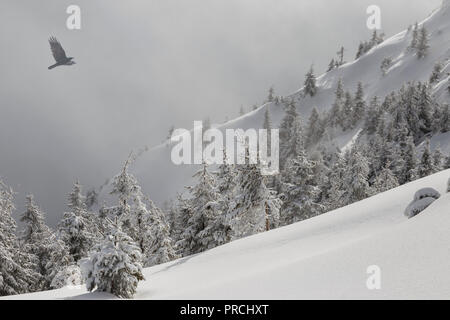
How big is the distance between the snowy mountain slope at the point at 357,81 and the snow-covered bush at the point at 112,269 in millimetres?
114341

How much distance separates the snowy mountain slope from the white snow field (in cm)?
10926

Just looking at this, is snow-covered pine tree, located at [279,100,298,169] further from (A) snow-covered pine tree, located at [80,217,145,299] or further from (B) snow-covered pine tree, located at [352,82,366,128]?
(A) snow-covered pine tree, located at [80,217,145,299]

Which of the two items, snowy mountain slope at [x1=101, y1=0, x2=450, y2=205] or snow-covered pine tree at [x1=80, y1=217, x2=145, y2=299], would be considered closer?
snow-covered pine tree at [x1=80, y1=217, x2=145, y2=299]

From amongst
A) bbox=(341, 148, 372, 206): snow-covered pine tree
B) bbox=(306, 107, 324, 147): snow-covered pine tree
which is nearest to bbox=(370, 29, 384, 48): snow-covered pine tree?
bbox=(306, 107, 324, 147): snow-covered pine tree

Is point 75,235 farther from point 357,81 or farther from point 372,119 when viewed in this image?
point 357,81

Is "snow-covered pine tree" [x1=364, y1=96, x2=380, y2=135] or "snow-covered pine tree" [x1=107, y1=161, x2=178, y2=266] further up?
"snow-covered pine tree" [x1=364, y1=96, x2=380, y2=135]

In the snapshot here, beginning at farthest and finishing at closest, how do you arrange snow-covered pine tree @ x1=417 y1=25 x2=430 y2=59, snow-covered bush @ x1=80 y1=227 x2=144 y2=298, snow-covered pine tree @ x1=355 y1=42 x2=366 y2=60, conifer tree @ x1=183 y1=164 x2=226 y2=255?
snow-covered pine tree @ x1=355 y1=42 x2=366 y2=60 → snow-covered pine tree @ x1=417 y1=25 x2=430 y2=59 → conifer tree @ x1=183 y1=164 x2=226 y2=255 → snow-covered bush @ x1=80 y1=227 x2=144 y2=298

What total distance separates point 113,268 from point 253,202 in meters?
16.3

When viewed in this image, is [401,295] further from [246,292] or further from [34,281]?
[34,281]

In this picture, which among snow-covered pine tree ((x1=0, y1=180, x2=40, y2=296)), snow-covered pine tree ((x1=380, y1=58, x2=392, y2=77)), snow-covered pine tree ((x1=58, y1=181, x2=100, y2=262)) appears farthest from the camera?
snow-covered pine tree ((x1=380, y1=58, x2=392, y2=77))

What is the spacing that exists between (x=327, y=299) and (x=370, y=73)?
15193cm

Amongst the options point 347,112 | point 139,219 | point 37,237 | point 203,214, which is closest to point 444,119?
point 347,112

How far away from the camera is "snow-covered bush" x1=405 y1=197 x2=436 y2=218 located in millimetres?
13141

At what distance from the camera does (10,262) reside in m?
24.5
